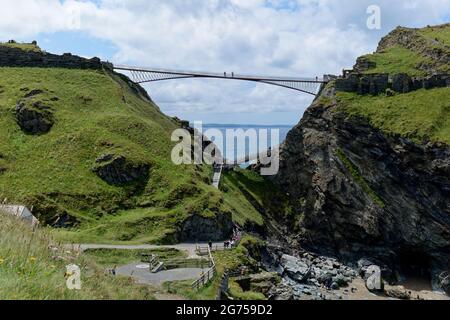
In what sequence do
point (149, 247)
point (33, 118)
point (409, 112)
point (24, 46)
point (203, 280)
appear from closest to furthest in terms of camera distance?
point (203, 280), point (149, 247), point (33, 118), point (409, 112), point (24, 46)

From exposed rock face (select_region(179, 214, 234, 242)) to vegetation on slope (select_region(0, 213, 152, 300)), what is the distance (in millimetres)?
51420

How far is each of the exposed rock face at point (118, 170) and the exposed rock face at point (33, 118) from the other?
46.4 ft

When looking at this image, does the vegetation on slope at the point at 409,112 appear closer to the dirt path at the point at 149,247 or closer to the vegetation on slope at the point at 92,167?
the vegetation on slope at the point at 92,167

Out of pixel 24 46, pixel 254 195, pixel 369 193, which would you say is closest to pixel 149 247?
pixel 369 193

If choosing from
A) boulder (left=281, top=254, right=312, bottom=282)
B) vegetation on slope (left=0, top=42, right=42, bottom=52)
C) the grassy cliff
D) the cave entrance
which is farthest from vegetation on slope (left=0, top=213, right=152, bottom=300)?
vegetation on slope (left=0, top=42, right=42, bottom=52)

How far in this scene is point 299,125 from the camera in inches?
4242

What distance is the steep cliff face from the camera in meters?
83.6

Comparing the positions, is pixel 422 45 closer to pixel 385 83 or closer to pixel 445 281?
pixel 385 83

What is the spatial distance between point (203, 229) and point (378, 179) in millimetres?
37999

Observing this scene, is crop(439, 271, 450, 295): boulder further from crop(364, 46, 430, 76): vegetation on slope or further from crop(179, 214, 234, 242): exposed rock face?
crop(364, 46, 430, 76): vegetation on slope

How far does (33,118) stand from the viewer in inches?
3312

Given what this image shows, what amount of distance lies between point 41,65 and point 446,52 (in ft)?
287

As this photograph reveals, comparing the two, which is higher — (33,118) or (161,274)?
(33,118)
